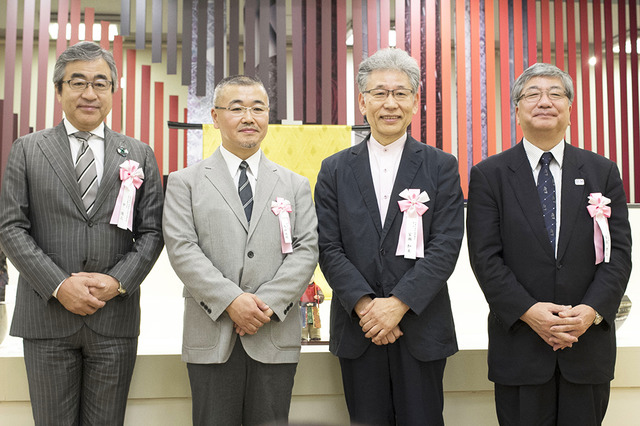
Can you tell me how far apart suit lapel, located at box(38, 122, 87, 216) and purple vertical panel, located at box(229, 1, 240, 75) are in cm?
251

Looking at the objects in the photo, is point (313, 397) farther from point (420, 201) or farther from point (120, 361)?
point (420, 201)

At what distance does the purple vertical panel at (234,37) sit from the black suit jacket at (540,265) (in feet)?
9.42

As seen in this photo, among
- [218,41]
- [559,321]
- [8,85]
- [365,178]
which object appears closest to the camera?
[559,321]

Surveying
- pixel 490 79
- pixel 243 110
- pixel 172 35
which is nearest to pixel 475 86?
pixel 490 79

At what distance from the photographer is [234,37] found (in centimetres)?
440

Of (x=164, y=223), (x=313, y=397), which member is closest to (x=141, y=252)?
(x=164, y=223)

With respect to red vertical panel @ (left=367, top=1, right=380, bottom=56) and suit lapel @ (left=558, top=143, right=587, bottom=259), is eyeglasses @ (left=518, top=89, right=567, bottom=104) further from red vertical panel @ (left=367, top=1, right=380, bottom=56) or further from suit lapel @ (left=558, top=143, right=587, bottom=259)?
red vertical panel @ (left=367, top=1, right=380, bottom=56)

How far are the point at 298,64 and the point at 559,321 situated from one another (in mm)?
3187

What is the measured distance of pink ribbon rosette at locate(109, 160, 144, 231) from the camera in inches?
80.1

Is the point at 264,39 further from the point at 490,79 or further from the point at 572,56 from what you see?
the point at 572,56

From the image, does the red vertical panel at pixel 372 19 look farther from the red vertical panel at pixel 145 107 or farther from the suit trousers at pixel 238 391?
the suit trousers at pixel 238 391

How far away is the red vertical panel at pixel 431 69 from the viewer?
15.0 feet

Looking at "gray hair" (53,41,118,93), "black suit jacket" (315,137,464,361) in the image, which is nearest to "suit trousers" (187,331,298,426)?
"black suit jacket" (315,137,464,361)

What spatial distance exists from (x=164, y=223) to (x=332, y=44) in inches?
119
